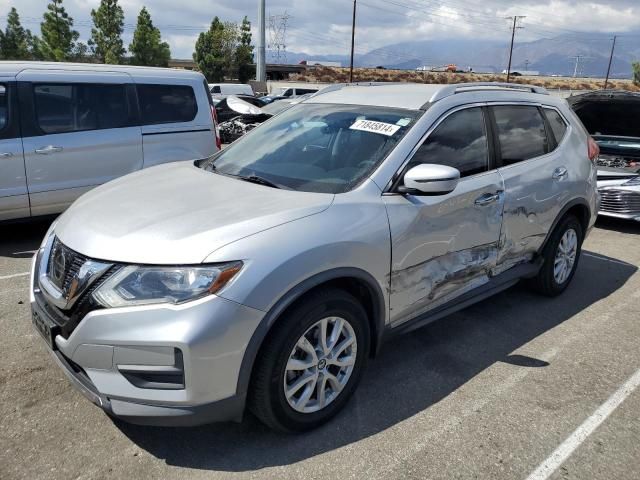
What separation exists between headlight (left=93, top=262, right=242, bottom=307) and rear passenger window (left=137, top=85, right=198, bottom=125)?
4.50m

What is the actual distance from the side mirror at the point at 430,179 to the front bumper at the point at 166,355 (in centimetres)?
115

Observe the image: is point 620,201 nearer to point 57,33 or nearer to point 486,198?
point 486,198

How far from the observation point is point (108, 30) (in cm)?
4884

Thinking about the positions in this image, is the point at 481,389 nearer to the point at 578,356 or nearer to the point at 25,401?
the point at 578,356

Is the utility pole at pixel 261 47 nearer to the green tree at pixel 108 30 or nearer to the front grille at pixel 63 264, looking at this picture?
the green tree at pixel 108 30

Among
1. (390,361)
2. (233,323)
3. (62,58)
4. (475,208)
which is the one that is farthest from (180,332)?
(62,58)

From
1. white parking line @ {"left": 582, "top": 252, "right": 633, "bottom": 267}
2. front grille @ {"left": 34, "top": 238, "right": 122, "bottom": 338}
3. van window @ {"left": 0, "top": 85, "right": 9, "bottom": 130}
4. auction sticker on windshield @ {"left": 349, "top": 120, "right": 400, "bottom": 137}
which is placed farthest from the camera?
white parking line @ {"left": 582, "top": 252, "right": 633, "bottom": 267}

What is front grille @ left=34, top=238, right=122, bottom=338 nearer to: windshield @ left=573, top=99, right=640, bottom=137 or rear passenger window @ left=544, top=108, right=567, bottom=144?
rear passenger window @ left=544, top=108, right=567, bottom=144

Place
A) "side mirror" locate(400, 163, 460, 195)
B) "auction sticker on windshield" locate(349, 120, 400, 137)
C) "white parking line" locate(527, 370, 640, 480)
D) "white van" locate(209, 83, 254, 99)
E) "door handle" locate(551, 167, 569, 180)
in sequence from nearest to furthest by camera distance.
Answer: "white parking line" locate(527, 370, 640, 480)
"side mirror" locate(400, 163, 460, 195)
"auction sticker on windshield" locate(349, 120, 400, 137)
"door handle" locate(551, 167, 569, 180)
"white van" locate(209, 83, 254, 99)

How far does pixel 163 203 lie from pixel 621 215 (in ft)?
21.2

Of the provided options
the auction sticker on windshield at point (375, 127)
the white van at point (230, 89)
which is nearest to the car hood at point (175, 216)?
the auction sticker on windshield at point (375, 127)

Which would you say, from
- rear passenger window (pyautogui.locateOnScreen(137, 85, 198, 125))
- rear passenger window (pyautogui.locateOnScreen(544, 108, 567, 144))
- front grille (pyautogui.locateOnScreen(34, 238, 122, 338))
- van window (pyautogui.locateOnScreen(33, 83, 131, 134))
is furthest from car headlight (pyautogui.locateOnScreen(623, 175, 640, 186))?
front grille (pyautogui.locateOnScreen(34, 238, 122, 338))

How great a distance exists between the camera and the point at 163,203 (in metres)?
2.80

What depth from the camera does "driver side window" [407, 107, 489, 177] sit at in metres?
3.26
